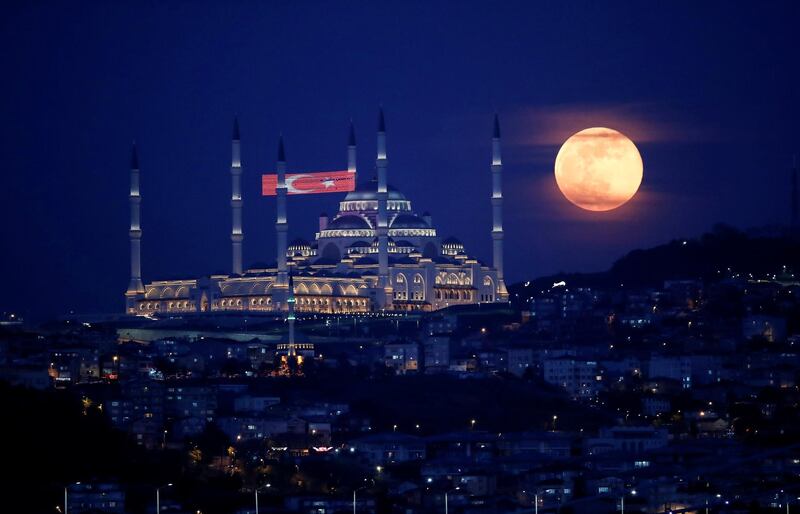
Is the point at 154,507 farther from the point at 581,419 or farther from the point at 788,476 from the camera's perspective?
the point at 581,419

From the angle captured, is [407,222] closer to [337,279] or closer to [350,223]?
[350,223]

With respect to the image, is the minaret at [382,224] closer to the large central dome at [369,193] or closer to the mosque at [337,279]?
the mosque at [337,279]

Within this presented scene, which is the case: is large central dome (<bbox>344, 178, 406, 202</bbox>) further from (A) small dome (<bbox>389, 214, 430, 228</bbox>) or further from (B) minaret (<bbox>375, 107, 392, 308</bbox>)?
(B) minaret (<bbox>375, 107, 392, 308</bbox>)

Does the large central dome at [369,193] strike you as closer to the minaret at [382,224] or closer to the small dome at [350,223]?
the small dome at [350,223]

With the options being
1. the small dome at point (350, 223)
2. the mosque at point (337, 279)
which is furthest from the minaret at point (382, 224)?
the small dome at point (350, 223)

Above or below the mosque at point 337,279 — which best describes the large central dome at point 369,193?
above

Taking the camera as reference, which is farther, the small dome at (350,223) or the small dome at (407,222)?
the small dome at (350,223)

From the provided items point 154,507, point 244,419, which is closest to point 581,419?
point 244,419
